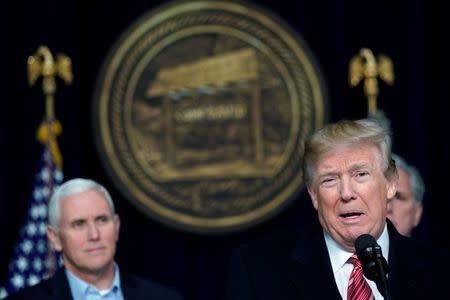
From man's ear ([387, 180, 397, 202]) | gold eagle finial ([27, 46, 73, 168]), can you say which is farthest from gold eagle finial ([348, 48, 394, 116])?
man's ear ([387, 180, 397, 202])

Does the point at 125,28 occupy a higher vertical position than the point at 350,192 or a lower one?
higher

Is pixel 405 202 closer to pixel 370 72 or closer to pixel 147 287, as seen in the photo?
pixel 147 287

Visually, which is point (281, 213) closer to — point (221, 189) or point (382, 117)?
point (221, 189)

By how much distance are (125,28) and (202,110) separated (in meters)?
0.65

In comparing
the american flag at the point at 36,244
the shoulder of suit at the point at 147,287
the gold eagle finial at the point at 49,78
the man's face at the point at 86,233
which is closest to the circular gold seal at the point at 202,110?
the gold eagle finial at the point at 49,78

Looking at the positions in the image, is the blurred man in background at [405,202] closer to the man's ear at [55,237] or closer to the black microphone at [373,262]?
the man's ear at [55,237]

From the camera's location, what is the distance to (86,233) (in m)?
3.81

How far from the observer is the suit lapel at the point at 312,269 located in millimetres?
2762

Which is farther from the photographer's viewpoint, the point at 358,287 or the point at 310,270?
the point at 310,270

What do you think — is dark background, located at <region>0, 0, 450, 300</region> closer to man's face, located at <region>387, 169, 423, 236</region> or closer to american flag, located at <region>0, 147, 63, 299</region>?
american flag, located at <region>0, 147, 63, 299</region>

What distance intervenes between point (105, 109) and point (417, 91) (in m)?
1.76

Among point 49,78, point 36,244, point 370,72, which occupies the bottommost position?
point 36,244

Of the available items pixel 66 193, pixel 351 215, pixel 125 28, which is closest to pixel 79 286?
pixel 66 193

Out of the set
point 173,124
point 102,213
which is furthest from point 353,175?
point 173,124
